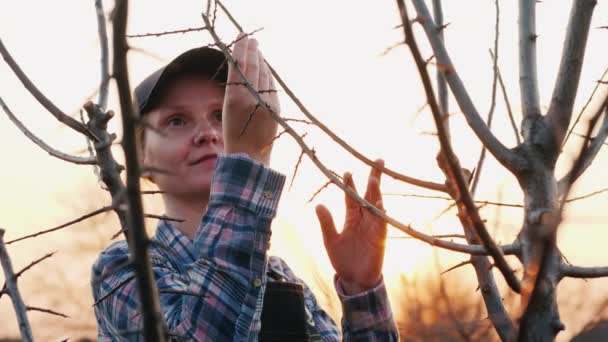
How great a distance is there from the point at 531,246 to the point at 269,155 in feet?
3.55

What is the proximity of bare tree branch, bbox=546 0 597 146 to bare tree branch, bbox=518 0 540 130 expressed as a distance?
0.16 feet

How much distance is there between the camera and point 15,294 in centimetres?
108

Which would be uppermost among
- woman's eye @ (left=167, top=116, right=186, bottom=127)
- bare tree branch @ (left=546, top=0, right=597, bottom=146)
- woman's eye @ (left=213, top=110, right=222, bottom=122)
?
woman's eye @ (left=213, top=110, right=222, bottom=122)

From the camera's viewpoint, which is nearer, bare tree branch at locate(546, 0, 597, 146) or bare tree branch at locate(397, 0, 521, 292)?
bare tree branch at locate(397, 0, 521, 292)

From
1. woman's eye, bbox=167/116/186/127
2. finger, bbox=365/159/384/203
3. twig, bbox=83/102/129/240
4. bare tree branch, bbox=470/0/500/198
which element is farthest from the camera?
woman's eye, bbox=167/116/186/127

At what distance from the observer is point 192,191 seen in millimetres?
2553

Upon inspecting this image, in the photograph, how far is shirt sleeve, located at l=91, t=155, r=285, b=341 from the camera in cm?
179

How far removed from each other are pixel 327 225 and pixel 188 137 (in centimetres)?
62

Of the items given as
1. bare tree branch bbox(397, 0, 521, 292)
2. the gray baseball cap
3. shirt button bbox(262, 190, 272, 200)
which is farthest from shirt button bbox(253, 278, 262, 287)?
the gray baseball cap

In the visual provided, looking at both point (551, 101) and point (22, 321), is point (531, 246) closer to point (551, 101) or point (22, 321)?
point (551, 101)

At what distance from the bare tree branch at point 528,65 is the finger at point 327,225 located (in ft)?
3.59

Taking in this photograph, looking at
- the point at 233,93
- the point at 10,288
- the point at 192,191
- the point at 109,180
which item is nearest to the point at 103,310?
the point at 192,191

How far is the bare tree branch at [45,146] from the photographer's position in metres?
0.91

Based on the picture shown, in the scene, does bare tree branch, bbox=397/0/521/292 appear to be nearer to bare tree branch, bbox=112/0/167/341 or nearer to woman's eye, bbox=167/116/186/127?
bare tree branch, bbox=112/0/167/341
